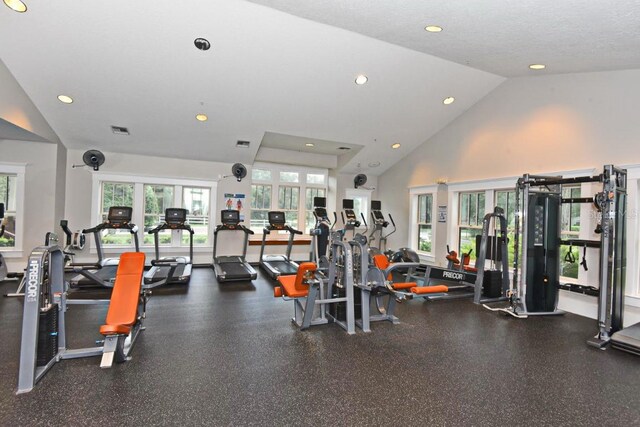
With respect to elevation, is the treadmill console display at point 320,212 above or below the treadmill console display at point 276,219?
above

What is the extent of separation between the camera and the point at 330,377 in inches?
104

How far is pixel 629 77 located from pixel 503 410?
450 centimetres

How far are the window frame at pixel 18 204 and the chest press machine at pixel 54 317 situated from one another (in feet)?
14.9

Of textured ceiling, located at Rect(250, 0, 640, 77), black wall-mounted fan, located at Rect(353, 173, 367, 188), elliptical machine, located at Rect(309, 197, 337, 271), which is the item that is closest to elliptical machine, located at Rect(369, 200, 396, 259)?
black wall-mounted fan, located at Rect(353, 173, 367, 188)

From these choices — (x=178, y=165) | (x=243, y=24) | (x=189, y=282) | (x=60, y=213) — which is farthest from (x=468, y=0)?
(x=60, y=213)

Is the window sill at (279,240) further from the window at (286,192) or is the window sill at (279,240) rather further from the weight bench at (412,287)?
the weight bench at (412,287)

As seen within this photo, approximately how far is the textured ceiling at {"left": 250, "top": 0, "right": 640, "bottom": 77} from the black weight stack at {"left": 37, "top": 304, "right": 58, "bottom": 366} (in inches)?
141

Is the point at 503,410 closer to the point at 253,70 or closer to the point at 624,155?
the point at 624,155

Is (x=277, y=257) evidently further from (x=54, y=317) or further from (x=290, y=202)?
(x=54, y=317)

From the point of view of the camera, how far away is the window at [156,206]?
24.3 ft

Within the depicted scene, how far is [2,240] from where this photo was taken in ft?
19.8

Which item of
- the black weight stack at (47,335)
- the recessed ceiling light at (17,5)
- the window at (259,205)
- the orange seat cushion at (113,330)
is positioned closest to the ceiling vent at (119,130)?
the recessed ceiling light at (17,5)

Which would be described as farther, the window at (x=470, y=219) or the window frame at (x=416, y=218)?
the window frame at (x=416, y=218)

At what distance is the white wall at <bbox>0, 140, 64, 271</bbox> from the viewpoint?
5.93 metres
